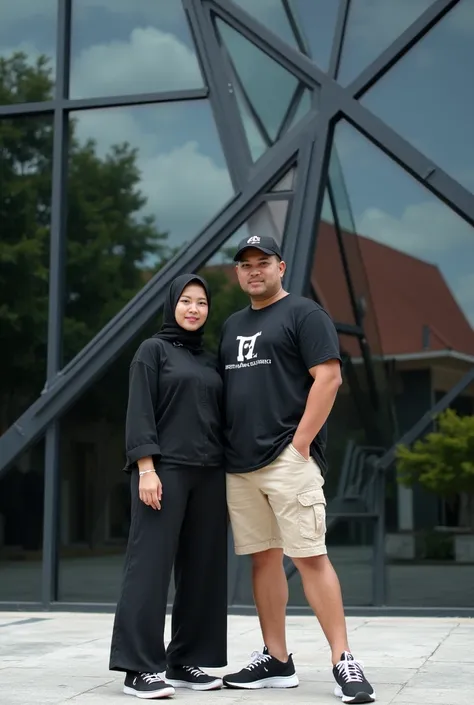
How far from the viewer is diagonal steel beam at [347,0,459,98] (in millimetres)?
7418

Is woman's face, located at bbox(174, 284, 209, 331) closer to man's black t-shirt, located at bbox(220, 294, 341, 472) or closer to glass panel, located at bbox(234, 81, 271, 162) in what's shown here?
man's black t-shirt, located at bbox(220, 294, 341, 472)

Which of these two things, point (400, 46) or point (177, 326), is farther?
point (400, 46)

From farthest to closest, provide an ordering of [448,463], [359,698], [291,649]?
[448,463] → [291,649] → [359,698]

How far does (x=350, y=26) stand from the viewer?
25.2ft

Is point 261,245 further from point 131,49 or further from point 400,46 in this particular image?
point 131,49

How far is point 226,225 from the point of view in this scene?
7621 mm

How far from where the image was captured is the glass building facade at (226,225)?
7438mm

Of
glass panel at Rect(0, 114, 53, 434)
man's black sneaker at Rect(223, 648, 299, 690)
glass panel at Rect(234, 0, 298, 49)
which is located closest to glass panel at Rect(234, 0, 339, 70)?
glass panel at Rect(234, 0, 298, 49)

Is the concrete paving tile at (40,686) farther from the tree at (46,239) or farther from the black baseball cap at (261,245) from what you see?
the tree at (46,239)

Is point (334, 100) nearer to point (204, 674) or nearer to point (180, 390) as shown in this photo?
point (180, 390)

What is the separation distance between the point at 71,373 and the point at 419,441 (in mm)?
2420

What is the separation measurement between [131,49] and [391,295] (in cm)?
266

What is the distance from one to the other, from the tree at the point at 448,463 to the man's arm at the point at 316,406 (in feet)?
10.4

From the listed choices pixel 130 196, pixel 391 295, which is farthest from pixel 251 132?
pixel 391 295
